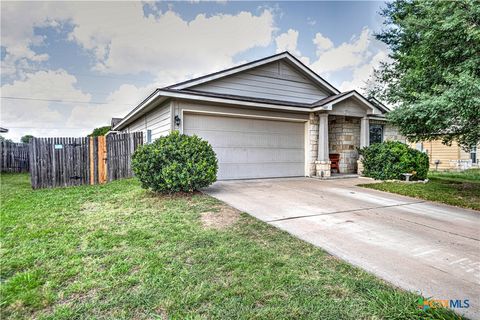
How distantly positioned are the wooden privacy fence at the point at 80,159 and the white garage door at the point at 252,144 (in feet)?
9.81

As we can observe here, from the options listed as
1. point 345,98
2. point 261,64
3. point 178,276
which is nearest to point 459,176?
point 345,98

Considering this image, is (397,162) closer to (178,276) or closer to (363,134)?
(363,134)

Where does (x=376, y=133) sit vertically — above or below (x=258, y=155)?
above

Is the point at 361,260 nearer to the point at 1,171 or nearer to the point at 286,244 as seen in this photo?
the point at 286,244

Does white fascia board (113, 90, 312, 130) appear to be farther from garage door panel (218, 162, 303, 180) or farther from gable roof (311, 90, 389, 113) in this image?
garage door panel (218, 162, 303, 180)

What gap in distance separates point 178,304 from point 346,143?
11002mm

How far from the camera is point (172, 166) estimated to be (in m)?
5.79

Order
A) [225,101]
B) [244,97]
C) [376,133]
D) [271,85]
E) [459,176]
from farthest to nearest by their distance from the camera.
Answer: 1. [376,133]
2. [459,176]
3. [271,85]
4. [244,97]
5. [225,101]

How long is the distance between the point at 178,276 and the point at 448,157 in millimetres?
23833

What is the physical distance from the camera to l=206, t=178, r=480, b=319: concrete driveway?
245 centimetres

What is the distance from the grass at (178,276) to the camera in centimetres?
195

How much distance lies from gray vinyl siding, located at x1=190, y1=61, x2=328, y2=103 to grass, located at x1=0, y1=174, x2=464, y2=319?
→ 19.9 ft

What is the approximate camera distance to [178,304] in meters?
2.02

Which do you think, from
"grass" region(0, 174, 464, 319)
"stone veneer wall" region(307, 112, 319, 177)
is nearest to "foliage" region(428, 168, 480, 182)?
"stone veneer wall" region(307, 112, 319, 177)
